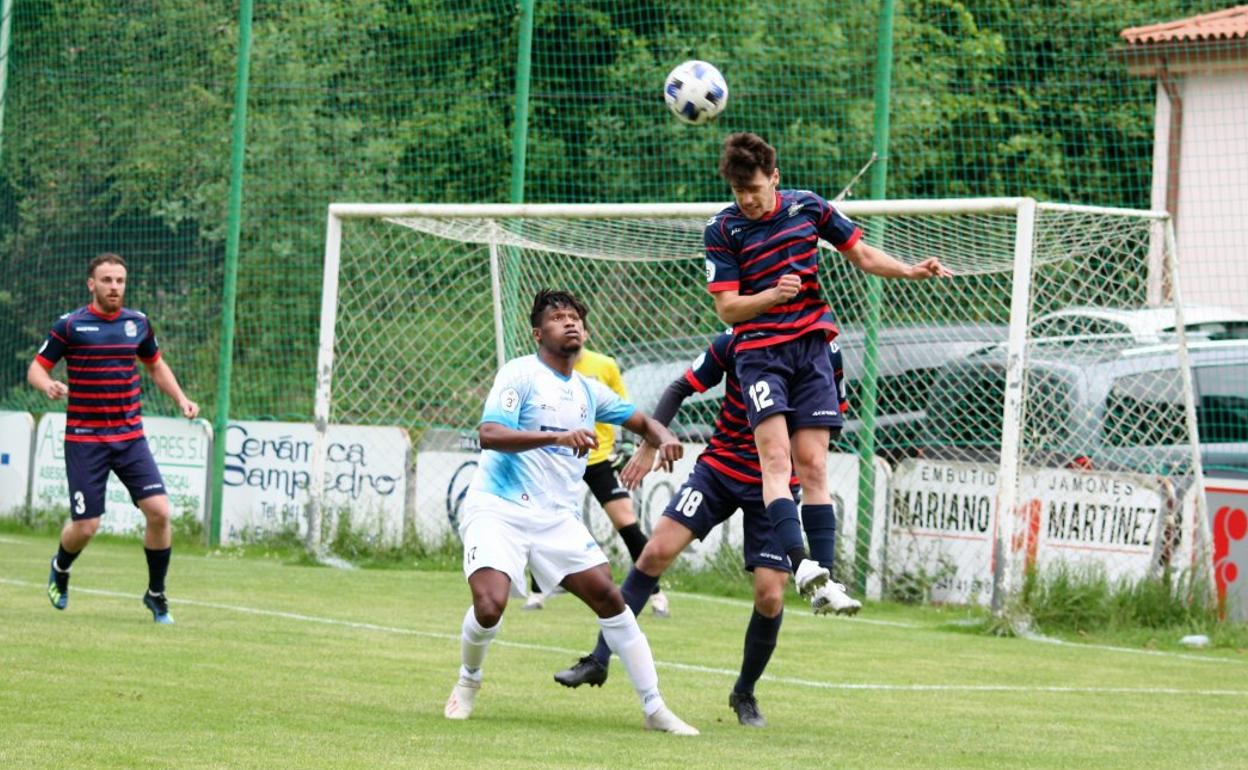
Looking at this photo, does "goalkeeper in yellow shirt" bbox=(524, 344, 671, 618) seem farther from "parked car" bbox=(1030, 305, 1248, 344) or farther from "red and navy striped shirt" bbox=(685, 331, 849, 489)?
"red and navy striped shirt" bbox=(685, 331, 849, 489)

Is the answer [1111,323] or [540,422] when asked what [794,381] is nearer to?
[540,422]

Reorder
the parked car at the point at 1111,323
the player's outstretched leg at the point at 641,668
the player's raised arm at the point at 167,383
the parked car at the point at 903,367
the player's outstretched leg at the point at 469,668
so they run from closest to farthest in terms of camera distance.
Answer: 1. the player's outstretched leg at the point at 641,668
2. the player's outstretched leg at the point at 469,668
3. the player's raised arm at the point at 167,383
4. the parked car at the point at 1111,323
5. the parked car at the point at 903,367

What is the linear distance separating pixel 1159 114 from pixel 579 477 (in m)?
10.9

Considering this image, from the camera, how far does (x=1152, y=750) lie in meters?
7.74

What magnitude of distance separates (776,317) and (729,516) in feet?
3.03

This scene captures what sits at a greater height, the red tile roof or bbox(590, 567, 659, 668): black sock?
the red tile roof

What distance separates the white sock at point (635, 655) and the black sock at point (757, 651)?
517 millimetres

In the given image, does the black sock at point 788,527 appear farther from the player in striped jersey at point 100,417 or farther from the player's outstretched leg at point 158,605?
the player in striped jersey at point 100,417

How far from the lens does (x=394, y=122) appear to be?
19859 mm

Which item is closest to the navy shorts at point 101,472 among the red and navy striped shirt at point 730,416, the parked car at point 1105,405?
the red and navy striped shirt at point 730,416

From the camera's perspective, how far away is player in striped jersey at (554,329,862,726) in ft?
26.9

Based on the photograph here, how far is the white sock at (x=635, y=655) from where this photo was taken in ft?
25.7

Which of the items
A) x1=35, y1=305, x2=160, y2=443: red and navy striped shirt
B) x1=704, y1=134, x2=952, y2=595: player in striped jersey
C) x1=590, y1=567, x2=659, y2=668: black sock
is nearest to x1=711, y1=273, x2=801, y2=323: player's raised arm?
x1=704, y1=134, x2=952, y2=595: player in striped jersey

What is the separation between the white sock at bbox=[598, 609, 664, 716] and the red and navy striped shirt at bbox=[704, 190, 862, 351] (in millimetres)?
1326
